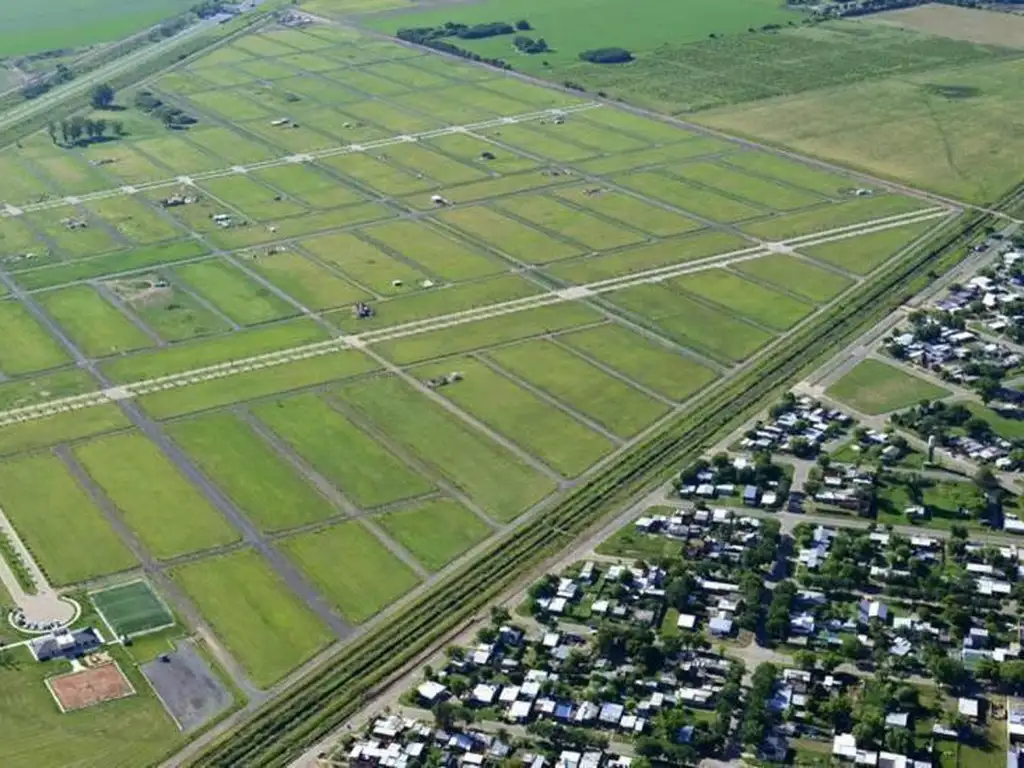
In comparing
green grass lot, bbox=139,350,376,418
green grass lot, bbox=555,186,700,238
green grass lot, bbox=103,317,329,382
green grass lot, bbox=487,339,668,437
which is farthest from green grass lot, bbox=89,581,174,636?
green grass lot, bbox=555,186,700,238

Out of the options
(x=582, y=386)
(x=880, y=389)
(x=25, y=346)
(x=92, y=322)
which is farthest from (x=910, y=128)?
(x=25, y=346)

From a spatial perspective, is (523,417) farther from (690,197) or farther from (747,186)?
(747,186)

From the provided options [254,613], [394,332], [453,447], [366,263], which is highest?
[366,263]

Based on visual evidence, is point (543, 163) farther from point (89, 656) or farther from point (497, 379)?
point (89, 656)

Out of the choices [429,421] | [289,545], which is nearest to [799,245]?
[429,421]

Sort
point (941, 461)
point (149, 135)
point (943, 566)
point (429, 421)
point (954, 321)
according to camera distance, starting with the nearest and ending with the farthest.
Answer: point (943, 566)
point (941, 461)
point (429, 421)
point (954, 321)
point (149, 135)

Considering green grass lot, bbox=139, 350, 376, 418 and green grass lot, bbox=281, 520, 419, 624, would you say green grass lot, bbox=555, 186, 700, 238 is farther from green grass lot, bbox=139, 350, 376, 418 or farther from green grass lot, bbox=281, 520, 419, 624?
green grass lot, bbox=281, 520, 419, 624
